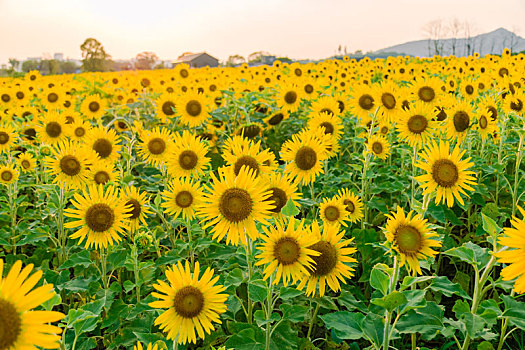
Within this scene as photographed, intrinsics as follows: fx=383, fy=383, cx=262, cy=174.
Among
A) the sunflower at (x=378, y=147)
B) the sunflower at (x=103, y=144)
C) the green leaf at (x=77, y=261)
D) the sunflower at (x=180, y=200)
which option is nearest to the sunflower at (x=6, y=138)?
the sunflower at (x=103, y=144)

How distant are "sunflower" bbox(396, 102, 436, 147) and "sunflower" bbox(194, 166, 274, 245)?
7.51 feet

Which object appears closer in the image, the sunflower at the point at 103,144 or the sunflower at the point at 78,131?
the sunflower at the point at 103,144

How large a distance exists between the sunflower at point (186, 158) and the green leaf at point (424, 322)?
206cm

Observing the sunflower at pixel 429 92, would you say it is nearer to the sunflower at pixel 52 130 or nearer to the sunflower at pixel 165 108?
the sunflower at pixel 165 108

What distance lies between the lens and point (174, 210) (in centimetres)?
311

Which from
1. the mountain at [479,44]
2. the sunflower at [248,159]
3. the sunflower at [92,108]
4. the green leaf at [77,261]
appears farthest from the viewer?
the mountain at [479,44]

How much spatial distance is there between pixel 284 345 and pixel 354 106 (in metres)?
3.97

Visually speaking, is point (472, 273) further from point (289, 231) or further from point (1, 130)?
point (1, 130)

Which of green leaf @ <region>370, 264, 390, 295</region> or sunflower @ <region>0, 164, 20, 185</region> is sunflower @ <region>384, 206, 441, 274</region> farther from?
sunflower @ <region>0, 164, 20, 185</region>

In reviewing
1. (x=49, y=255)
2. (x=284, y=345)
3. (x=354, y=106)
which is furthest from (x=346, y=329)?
(x=354, y=106)

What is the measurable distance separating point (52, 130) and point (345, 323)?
14.8ft

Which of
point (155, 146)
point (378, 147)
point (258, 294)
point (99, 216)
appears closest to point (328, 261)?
point (258, 294)

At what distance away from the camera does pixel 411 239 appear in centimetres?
208

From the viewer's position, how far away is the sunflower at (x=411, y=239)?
2064 mm
